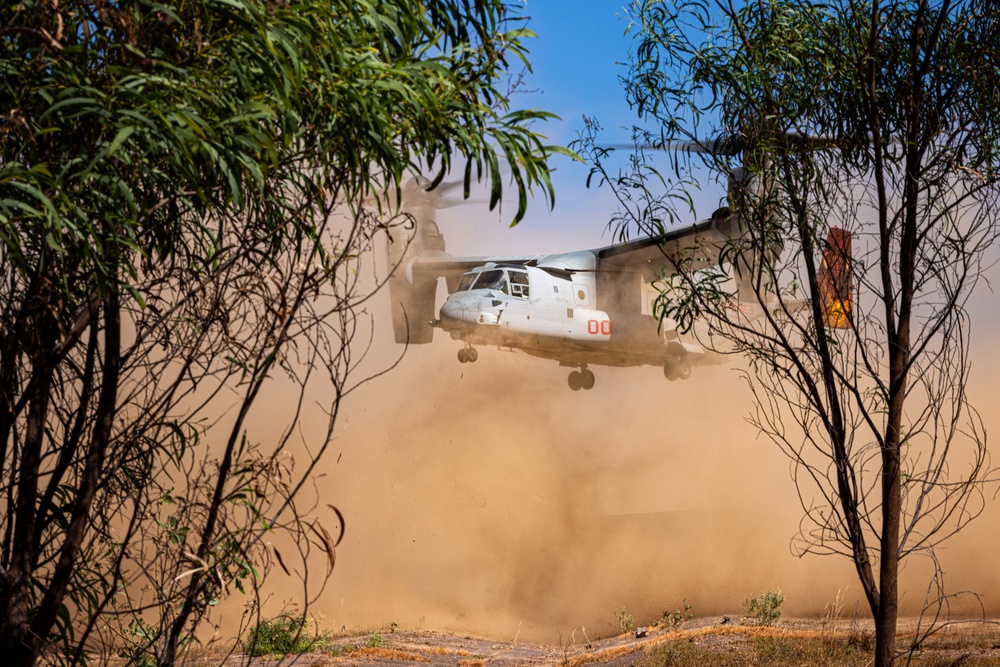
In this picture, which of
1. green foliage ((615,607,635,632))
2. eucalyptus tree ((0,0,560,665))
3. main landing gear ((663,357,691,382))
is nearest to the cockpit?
main landing gear ((663,357,691,382))

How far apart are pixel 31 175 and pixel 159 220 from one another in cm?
75

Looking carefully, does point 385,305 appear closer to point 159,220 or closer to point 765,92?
point 765,92

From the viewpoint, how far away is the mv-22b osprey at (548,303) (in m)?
7.24

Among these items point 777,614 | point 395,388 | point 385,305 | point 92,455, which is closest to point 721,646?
point 777,614

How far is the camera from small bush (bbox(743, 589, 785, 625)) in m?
7.01

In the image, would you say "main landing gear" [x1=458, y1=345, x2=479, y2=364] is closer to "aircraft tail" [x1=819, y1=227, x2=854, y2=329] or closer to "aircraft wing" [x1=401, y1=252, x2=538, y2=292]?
"aircraft wing" [x1=401, y1=252, x2=538, y2=292]

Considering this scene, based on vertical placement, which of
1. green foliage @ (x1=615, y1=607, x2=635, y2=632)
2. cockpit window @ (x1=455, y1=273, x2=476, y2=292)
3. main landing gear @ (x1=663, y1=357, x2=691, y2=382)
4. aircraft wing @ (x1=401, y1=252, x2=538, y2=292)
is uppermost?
aircraft wing @ (x1=401, y1=252, x2=538, y2=292)

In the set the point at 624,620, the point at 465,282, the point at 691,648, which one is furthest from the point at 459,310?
the point at 691,648

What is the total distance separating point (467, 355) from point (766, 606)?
2.90 meters

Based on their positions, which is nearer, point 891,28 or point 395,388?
point 891,28

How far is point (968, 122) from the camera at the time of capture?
4219mm

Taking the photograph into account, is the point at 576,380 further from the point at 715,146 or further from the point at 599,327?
the point at 715,146

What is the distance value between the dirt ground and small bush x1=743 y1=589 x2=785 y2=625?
0.07 metres

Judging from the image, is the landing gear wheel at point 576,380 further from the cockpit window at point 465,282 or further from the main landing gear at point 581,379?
the cockpit window at point 465,282
